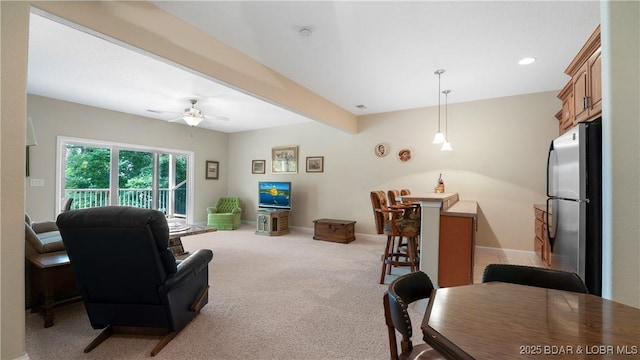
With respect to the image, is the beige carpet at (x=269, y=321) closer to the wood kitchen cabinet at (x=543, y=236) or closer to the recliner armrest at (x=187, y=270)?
the recliner armrest at (x=187, y=270)

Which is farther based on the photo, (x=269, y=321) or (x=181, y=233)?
(x=181, y=233)

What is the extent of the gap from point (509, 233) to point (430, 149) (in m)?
1.84

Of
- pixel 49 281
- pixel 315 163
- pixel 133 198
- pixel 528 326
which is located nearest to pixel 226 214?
pixel 133 198

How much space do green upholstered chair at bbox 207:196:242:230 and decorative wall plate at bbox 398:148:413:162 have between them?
4125mm

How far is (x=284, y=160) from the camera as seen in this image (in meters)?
6.65

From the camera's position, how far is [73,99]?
4.60 m

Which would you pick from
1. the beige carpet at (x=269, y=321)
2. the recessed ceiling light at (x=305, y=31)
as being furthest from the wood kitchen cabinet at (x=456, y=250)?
the recessed ceiling light at (x=305, y=31)

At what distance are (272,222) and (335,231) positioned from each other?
1495 mm

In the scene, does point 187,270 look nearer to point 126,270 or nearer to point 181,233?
point 126,270

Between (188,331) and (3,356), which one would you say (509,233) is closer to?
(188,331)

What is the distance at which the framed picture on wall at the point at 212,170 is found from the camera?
7.11m

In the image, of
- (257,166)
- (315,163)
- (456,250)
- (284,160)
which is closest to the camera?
(456,250)

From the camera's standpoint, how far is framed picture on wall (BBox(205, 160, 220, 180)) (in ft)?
23.3

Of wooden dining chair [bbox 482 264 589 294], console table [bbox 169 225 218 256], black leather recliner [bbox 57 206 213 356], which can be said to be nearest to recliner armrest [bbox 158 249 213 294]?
black leather recliner [bbox 57 206 213 356]
